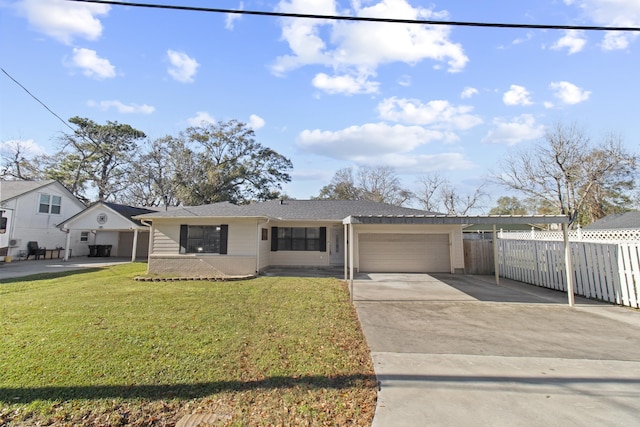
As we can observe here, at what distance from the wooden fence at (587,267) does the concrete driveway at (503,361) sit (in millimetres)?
675

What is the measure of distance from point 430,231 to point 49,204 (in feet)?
75.5

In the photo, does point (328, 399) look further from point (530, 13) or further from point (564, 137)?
point (564, 137)

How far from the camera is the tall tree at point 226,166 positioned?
27.9 meters

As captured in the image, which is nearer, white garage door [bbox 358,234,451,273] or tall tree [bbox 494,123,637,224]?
white garage door [bbox 358,234,451,273]

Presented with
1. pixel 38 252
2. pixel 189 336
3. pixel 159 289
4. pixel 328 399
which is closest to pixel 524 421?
pixel 328 399

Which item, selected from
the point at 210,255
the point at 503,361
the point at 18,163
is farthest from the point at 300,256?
the point at 18,163

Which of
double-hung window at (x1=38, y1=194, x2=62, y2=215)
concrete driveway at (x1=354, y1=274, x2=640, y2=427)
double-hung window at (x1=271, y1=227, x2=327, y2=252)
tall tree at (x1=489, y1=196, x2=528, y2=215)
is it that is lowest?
concrete driveway at (x1=354, y1=274, x2=640, y2=427)

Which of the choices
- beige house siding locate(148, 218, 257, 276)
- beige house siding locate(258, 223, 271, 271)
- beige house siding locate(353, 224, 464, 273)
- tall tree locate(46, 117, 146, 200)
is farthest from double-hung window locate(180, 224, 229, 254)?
tall tree locate(46, 117, 146, 200)

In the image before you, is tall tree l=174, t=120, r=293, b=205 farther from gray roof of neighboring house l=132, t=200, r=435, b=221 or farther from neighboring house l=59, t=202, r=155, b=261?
gray roof of neighboring house l=132, t=200, r=435, b=221

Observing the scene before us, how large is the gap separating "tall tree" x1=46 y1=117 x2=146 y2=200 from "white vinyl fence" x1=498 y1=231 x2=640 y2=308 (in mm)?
32263

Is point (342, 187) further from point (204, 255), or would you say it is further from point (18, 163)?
point (18, 163)

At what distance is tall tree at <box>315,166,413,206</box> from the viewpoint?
3419cm

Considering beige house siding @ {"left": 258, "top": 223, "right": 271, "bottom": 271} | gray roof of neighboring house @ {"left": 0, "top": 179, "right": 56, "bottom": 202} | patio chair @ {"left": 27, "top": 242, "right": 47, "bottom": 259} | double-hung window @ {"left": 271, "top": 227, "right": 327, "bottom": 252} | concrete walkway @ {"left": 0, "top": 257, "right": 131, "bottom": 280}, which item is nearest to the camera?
concrete walkway @ {"left": 0, "top": 257, "right": 131, "bottom": 280}

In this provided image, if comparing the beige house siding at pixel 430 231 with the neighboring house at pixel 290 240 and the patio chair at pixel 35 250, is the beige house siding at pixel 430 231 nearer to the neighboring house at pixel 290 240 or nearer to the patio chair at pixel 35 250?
the neighboring house at pixel 290 240
